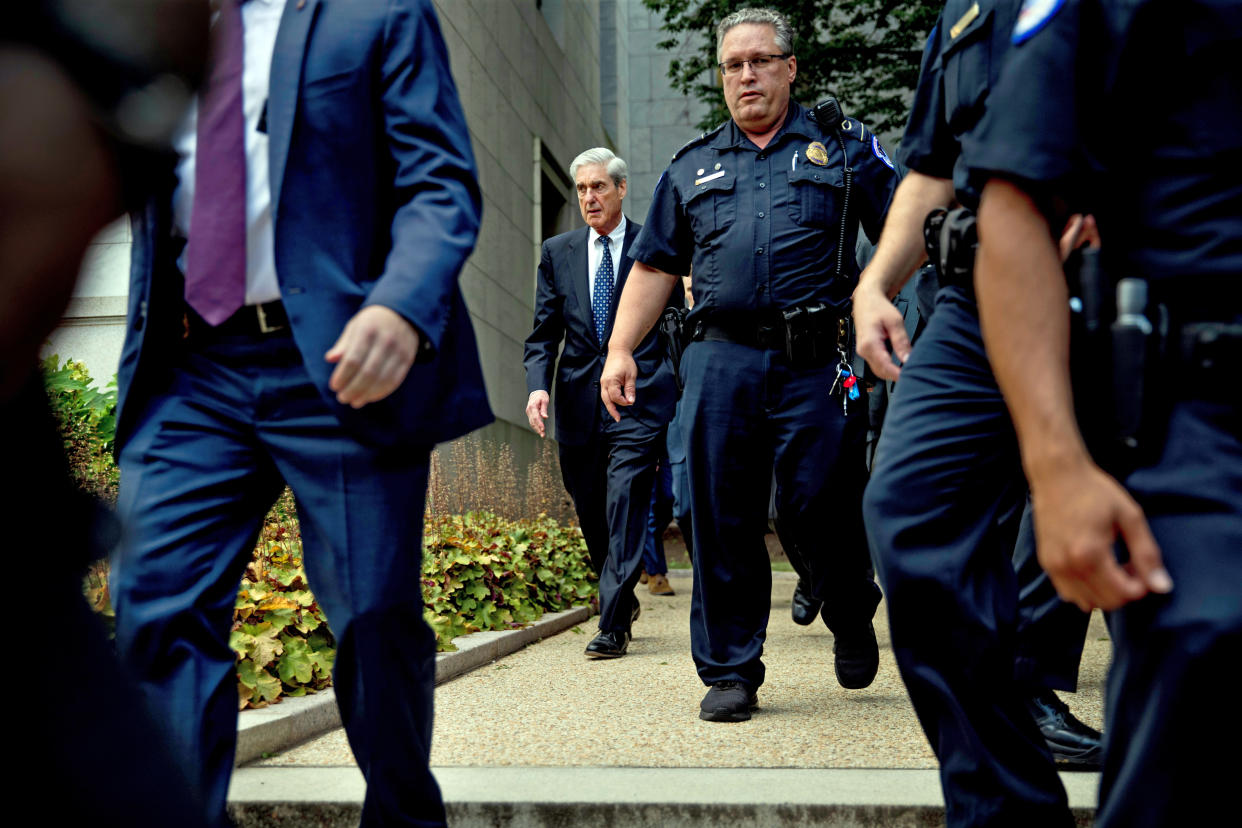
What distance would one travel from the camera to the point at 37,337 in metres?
0.93

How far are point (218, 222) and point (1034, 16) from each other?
1.43 metres

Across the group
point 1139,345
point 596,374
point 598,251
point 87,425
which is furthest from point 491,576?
point 1139,345

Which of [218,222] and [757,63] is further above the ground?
[757,63]

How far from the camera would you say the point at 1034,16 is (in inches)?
70.1

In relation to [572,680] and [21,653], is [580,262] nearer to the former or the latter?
[572,680]

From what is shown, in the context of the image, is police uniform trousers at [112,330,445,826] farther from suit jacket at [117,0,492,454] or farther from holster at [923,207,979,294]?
holster at [923,207,979,294]

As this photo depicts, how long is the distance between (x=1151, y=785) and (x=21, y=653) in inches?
49.0

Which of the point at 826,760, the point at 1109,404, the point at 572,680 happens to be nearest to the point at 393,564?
the point at 1109,404

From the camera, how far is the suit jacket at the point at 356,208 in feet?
7.62

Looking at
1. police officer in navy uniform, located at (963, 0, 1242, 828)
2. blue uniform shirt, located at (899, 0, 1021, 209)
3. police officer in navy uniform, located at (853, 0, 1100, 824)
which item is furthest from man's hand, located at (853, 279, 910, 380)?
police officer in navy uniform, located at (963, 0, 1242, 828)

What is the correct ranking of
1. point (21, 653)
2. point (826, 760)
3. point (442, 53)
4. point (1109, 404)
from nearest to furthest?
A: point (21, 653) < point (1109, 404) < point (442, 53) < point (826, 760)

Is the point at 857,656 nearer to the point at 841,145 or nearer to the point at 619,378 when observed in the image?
the point at 619,378

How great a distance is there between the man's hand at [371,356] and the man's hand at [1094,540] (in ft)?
3.55

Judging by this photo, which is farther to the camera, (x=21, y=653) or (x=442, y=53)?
(x=442, y=53)
